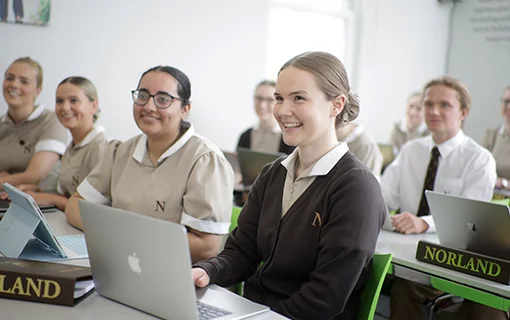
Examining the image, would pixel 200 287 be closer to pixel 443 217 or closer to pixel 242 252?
pixel 242 252

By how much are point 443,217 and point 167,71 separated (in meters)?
1.22

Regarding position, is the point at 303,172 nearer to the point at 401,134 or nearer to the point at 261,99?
the point at 261,99

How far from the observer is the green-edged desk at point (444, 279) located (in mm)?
1893

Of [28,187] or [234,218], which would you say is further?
[28,187]

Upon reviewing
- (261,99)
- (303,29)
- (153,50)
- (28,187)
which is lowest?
(28,187)

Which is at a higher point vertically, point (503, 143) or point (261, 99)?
point (261, 99)

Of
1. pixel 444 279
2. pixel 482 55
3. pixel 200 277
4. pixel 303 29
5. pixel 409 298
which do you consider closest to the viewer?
pixel 200 277

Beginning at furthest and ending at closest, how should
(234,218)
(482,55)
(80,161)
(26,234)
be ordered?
(482,55)
(80,161)
(234,218)
(26,234)

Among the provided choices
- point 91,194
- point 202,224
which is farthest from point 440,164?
point 91,194

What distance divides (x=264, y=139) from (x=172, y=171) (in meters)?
2.62

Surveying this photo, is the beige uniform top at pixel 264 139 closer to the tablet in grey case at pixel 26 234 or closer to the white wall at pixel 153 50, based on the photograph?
the white wall at pixel 153 50

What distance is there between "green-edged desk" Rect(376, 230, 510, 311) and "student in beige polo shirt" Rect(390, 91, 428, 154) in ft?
12.9

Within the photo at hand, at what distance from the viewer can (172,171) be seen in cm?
240

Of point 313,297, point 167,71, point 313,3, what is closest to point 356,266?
point 313,297
